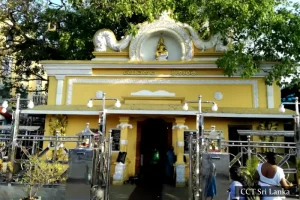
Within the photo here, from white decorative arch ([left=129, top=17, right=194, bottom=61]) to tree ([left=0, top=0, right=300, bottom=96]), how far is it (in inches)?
20.7

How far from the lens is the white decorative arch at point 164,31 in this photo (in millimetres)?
13539

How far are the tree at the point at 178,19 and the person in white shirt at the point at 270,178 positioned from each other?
21.8ft

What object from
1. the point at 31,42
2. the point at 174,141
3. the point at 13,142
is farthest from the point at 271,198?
the point at 31,42

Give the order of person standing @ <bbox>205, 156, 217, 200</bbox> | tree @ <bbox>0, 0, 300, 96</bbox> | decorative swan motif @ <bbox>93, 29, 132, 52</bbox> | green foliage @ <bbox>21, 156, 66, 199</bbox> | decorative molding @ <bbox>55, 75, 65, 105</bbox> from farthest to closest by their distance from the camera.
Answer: decorative swan motif @ <bbox>93, 29, 132, 52</bbox>, decorative molding @ <bbox>55, 75, 65, 105</bbox>, tree @ <bbox>0, 0, 300, 96</bbox>, green foliage @ <bbox>21, 156, 66, 199</bbox>, person standing @ <bbox>205, 156, 217, 200</bbox>

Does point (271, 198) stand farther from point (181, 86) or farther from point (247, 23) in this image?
point (181, 86)

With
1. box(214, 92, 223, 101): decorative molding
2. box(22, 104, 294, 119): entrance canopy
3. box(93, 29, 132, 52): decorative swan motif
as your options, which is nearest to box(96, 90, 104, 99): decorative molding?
box(22, 104, 294, 119): entrance canopy

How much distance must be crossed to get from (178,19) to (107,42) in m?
3.56

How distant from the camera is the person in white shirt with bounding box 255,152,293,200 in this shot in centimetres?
514

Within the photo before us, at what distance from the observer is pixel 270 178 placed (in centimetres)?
524

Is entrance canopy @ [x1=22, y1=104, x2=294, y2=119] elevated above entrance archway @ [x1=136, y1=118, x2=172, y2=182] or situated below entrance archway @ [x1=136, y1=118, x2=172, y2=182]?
above

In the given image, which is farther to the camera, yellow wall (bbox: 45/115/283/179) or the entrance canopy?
yellow wall (bbox: 45/115/283/179)

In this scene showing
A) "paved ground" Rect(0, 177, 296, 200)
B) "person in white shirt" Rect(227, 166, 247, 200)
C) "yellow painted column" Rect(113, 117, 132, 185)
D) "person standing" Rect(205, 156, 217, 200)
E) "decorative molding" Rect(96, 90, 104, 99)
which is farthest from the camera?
"decorative molding" Rect(96, 90, 104, 99)

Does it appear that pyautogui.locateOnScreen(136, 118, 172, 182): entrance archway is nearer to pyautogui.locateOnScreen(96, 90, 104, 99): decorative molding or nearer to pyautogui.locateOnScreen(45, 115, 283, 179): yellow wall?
pyautogui.locateOnScreen(45, 115, 283, 179): yellow wall

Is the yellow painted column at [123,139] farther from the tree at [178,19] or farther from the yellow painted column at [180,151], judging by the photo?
the tree at [178,19]
